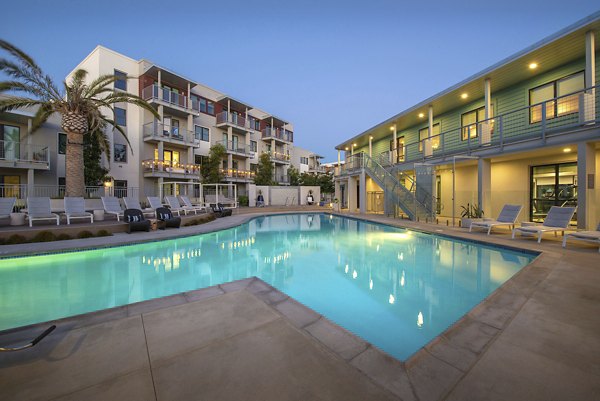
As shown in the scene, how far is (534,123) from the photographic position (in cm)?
1105

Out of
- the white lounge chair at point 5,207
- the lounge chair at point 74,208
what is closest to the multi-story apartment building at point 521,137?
the lounge chair at point 74,208

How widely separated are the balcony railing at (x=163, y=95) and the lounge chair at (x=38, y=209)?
45.8ft

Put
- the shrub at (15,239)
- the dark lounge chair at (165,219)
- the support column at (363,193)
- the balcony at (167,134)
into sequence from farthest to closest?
the balcony at (167,134)
the support column at (363,193)
the dark lounge chair at (165,219)
the shrub at (15,239)

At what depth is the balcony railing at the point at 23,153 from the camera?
14977 millimetres

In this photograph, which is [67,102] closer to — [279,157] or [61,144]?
[61,144]

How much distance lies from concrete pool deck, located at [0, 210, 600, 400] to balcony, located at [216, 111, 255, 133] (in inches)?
1045

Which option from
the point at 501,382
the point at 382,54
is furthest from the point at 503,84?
the point at 382,54

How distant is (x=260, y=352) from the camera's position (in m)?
2.46

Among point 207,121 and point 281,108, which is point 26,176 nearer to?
point 207,121

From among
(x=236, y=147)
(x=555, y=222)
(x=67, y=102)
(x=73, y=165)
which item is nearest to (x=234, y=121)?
(x=236, y=147)

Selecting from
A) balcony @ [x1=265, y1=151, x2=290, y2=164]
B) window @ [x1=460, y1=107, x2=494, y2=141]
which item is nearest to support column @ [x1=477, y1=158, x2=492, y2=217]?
window @ [x1=460, y1=107, x2=494, y2=141]

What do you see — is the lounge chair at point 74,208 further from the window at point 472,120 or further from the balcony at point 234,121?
the balcony at point 234,121

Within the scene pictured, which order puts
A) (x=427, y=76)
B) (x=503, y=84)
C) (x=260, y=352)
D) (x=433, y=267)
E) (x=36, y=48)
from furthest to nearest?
1. (x=427, y=76)
2. (x=36, y=48)
3. (x=503, y=84)
4. (x=433, y=267)
5. (x=260, y=352)

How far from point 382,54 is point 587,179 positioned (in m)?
121
